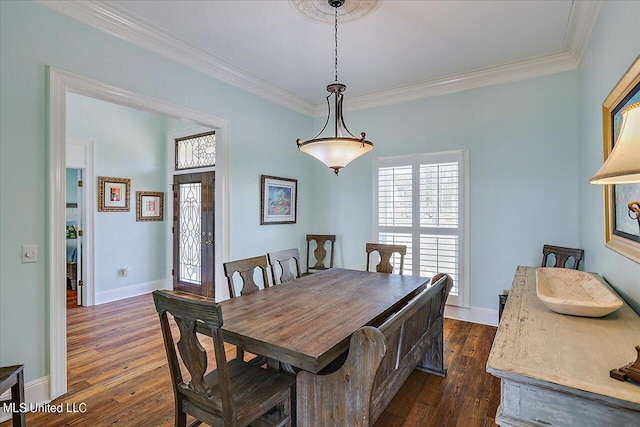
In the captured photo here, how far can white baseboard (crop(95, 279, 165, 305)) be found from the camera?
4719 millimetres

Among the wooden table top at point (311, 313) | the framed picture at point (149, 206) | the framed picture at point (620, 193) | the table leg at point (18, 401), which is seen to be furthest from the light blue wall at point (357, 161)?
the framed picture at point (149, 206)

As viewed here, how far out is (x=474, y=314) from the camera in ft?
12.7

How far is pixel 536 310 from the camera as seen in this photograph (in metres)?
1.54

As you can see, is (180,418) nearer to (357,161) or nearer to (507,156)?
(357,161)

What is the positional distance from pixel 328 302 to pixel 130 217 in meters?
4.19

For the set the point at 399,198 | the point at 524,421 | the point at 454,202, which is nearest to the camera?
the point at 524,421

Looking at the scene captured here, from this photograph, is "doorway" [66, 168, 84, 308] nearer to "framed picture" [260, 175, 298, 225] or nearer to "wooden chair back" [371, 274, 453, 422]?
"framed picture" [260, 175, 298, 225]

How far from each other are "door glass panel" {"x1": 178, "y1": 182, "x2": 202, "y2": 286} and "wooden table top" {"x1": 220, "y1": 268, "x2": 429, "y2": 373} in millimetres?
2734

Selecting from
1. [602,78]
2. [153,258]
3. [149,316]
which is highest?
[602,78]

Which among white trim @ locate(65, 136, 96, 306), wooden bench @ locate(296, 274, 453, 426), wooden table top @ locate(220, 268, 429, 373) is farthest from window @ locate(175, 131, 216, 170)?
wooden bench @ locate(296, 274, 453, 426)

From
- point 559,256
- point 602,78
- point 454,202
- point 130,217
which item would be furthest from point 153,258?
point 602,78

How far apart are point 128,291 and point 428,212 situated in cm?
469

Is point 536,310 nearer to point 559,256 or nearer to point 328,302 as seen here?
point 328,302

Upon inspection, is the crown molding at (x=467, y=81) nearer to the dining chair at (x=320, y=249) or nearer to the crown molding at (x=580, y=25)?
the crown molding at (x=580, y=25)
